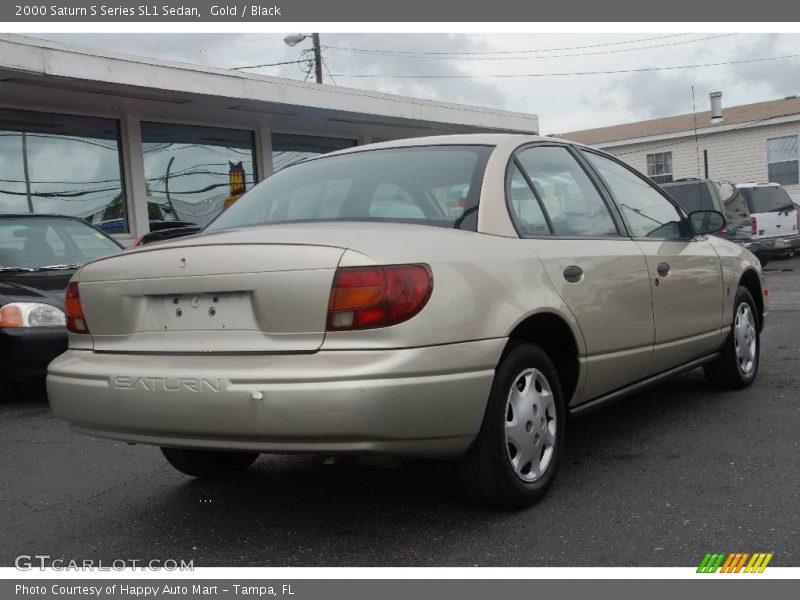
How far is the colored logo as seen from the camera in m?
2.86

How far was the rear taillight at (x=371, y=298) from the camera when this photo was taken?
2.98m

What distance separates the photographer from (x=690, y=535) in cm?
315

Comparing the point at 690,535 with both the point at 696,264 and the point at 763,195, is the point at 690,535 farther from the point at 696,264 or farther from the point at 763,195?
the point at 763,195

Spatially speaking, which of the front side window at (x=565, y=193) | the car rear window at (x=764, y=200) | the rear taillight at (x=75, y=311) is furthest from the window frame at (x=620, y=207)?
the car rear window at (x=764, y=200)

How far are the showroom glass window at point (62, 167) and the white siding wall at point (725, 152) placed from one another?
70.9ft

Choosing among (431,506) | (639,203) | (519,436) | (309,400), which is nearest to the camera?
(309,400)

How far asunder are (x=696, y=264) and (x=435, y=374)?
8.27ft

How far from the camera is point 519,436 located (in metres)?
3.45

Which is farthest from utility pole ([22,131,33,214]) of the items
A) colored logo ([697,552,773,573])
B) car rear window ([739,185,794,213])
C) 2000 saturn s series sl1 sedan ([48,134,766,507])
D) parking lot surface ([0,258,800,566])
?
car rear window ([739,185,794,213])

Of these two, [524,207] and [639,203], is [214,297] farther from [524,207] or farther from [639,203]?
[639,203]

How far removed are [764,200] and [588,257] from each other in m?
16.6

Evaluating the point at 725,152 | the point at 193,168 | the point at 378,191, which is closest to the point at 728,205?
the point at 193,168

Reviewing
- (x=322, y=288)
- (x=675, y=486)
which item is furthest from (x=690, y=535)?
(x=322, y=288)

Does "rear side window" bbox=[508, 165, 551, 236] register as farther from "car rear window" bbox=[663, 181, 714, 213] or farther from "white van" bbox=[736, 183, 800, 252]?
"white van" bbox=[736, 183, 800, 252]
